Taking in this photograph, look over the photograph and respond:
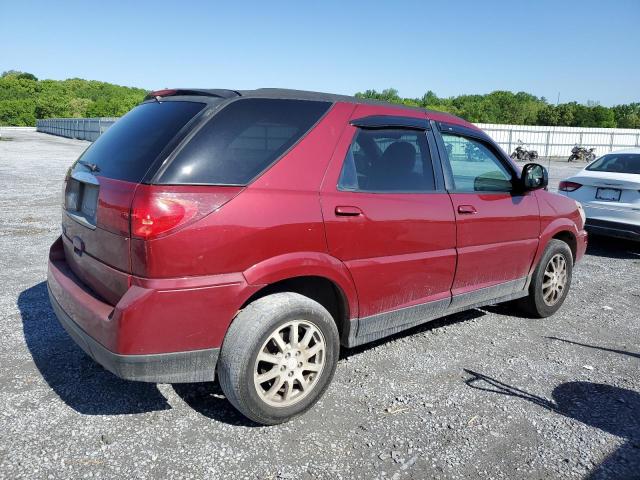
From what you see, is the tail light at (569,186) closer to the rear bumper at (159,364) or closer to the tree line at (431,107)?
the rear bumper at (159,364)

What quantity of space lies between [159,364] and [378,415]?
1.35m

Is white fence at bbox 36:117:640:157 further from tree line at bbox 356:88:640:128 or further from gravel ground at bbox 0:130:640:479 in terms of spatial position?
gravel ground at bbox 0:130:640:479

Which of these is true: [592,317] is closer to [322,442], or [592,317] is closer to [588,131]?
[322,442]

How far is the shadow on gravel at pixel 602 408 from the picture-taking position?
9.07 ft

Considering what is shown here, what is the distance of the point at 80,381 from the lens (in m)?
3.44

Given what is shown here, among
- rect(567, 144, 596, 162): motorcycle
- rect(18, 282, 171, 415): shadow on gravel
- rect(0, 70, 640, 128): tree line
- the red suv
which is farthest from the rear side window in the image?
rect(0, 70, 640, 128): tree line

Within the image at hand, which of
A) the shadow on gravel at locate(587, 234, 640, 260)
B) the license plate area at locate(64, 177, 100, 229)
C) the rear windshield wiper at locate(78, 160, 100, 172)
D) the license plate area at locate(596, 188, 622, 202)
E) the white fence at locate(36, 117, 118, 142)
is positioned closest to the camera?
the license plate area at locate(64, 177, 100, 229)

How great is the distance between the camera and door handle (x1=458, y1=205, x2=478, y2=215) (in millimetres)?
3855

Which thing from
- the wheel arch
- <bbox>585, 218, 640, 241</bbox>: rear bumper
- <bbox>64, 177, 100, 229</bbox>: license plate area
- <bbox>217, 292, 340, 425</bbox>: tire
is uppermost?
<bbox>64, 177, 100, 229</bbox>: license plate area

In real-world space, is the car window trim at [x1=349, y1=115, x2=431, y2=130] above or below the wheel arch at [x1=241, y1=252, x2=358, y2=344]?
above

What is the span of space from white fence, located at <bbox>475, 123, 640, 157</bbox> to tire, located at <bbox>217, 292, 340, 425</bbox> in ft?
103

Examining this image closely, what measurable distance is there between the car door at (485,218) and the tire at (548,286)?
0.70 ft

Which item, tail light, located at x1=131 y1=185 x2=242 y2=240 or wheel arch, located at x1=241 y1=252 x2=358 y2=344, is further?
wheel arch, located at x1=241 y1=252 x2=358 y2=344

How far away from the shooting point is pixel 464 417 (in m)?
3.17
